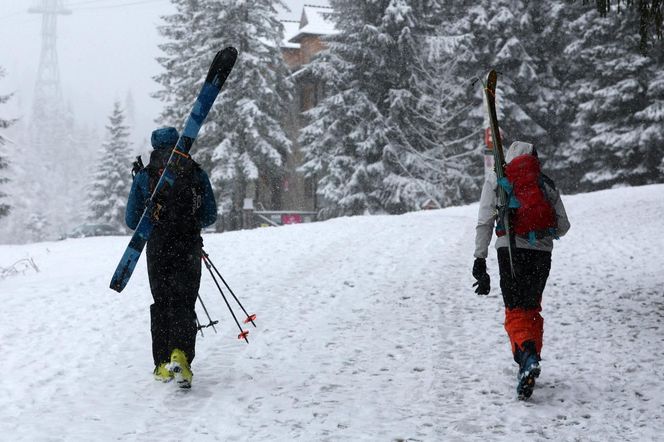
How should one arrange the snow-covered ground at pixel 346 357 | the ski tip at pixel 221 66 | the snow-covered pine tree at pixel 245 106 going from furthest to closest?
1. the snow-covered pine tree at pixel 245 106
2. the ski tip at pixel 221 66
3. the snow-covered ground at pixel 346 357

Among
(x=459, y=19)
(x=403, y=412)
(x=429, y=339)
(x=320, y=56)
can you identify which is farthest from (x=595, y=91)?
(x=403, y=412)

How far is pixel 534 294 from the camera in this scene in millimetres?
5121

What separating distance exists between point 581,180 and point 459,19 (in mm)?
10050

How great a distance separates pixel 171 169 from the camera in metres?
5.34

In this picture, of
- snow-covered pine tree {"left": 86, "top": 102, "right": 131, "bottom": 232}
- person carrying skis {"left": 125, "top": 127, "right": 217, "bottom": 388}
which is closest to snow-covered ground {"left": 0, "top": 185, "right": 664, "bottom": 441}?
person carrying skis {"left": 125, "top": 127, "right": 217, "bottom": 388}

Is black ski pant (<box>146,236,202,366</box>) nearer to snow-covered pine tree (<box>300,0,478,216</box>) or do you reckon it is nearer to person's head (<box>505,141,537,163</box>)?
person's head (<box>505,141,537,163</box>)

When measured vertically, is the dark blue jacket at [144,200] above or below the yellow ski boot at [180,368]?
above

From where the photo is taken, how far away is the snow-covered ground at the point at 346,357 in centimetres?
464

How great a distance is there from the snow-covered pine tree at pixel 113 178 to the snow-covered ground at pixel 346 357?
131ft

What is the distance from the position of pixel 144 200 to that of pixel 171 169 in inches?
15.2

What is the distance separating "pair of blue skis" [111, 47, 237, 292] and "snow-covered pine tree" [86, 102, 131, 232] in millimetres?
46692

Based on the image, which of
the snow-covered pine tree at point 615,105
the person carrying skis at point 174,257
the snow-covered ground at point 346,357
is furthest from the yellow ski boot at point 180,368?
the snow-covered pine tree at point 615,105

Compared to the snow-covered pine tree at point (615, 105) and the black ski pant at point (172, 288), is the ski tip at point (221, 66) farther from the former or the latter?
the snow-covered pine tree at point (615, 105)

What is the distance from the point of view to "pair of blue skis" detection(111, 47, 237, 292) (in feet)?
17.4
